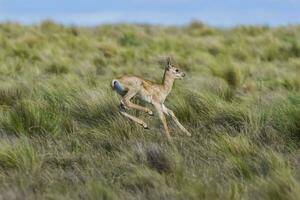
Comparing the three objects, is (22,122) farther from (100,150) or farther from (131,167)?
(131,167)

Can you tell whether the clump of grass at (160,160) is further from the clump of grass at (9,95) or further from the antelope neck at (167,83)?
the clump of grass at (9,95)

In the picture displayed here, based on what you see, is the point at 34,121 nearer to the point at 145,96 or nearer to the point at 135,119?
the point at 135,119

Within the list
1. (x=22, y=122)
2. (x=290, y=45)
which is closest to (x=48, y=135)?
(x=22, y=122)

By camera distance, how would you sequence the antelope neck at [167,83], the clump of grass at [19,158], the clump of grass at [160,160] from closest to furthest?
1. the clump of grass at [160,160]
2. the clump of grass at [19,158]
3. the antelope neck at [167,83]

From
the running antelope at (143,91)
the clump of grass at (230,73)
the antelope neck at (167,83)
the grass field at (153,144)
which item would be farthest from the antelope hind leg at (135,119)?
the clump of grass at (230,73)

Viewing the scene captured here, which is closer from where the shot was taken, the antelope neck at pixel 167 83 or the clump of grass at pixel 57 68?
the antelope neck at pixel 167 83

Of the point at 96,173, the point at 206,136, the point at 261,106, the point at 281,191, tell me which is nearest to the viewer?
the point at 281,191

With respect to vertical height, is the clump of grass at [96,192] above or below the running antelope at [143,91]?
below

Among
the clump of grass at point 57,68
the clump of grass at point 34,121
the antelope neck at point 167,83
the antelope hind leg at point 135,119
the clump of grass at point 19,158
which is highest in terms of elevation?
the antelope neck at point 167,83

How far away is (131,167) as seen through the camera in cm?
598

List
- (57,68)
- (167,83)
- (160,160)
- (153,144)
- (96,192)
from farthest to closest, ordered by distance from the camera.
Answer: (57,68)
(167,83)
(153,144)
(160,160)
(96,192)

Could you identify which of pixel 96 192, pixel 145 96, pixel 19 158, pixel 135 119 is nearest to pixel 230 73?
pixel 135 119

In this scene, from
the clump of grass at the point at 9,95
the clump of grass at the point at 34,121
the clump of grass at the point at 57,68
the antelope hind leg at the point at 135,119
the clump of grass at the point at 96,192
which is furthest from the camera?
the clump of grass at the point at 57,68

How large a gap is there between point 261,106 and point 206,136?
1.61 m
